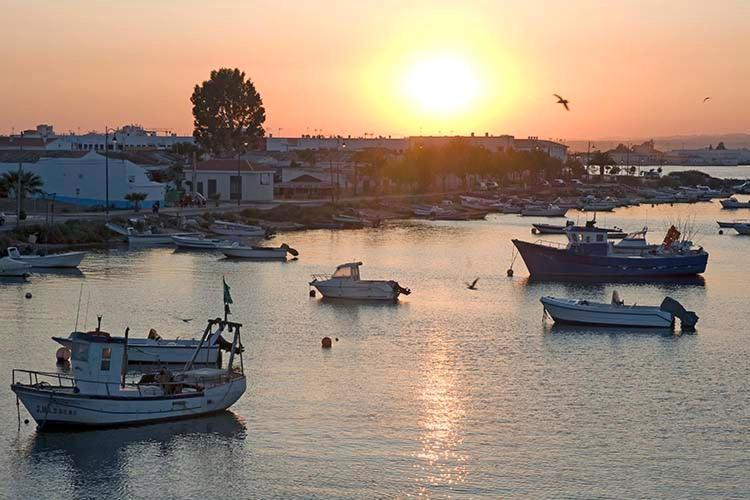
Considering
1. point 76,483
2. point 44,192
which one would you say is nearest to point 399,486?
point 76,483

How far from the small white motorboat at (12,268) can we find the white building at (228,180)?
4675 cm

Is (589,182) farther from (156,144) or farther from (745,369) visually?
(745,369)

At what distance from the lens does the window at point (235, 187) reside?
105 m

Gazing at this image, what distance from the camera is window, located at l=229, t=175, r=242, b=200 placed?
10475cm

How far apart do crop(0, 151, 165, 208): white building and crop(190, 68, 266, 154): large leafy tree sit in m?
37.5

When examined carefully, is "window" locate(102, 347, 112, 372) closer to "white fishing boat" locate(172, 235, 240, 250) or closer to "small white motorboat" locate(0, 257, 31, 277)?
"small white motorboat" locate(0, 257, 31, 277)

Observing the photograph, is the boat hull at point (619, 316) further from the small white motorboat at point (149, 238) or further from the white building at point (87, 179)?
the white building at point (87, 179)

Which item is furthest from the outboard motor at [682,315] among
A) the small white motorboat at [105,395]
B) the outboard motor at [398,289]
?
the small white motorboat at [105,395]

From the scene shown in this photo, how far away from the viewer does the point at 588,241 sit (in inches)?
2564

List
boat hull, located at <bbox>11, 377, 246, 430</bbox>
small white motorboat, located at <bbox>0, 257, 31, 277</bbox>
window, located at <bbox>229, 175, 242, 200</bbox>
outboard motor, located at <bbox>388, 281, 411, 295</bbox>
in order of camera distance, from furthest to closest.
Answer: window, located at <bbox>229, 175, 242, 200</bbox>, small white motorboat, located at <bbox>0, 257, 31, 277</bbox>, outboard motor, located at <bbox>388, 281, 411, 295</bbox>, boat hull, located at <bbox>11, 377, 246, 430</bbox>

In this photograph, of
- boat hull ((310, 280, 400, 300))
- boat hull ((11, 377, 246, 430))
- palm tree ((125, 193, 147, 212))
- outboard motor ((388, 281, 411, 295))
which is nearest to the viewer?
boat hull ((11, 377, 246, 430))

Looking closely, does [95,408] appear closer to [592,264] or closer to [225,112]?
[592,264]

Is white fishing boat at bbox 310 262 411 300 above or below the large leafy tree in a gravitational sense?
below

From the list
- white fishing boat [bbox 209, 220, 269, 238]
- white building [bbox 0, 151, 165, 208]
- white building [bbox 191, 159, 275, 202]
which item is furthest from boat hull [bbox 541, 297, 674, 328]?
white building [bbox 191, 159, 275, 202]
